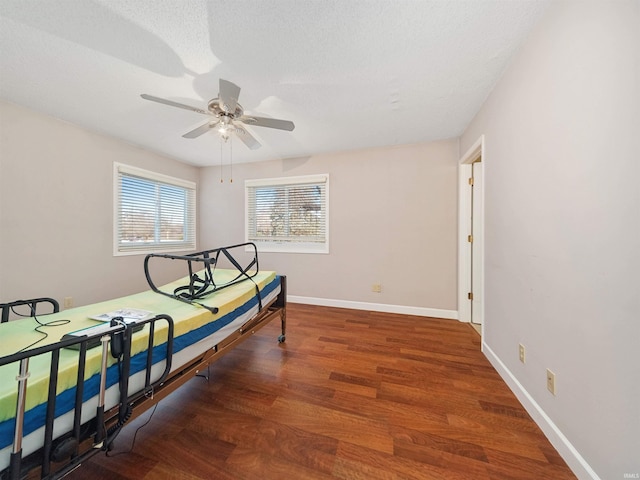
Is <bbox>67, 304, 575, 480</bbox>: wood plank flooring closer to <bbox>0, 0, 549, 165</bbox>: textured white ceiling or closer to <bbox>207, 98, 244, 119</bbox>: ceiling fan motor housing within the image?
<bbox>207, 98, 244, 119</bbox>: ceiling fan motor housing

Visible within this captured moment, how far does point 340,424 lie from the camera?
1.35m

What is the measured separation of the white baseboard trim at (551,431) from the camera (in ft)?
3.36

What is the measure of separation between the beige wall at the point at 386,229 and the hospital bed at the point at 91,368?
2066 millimetres

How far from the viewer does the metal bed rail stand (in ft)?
2.13

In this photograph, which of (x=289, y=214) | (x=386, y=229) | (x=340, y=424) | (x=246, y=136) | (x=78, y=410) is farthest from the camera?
(x=289, y=214)

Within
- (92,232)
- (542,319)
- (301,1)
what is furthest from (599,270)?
(92,232)

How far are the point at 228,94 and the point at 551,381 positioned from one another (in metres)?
2.66

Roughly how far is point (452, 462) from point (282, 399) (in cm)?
103

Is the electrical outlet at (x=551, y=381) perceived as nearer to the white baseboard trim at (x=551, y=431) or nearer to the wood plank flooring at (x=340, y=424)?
the white baseboard trim at (x=551, y=431)

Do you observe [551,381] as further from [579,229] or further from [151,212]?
[151,212]

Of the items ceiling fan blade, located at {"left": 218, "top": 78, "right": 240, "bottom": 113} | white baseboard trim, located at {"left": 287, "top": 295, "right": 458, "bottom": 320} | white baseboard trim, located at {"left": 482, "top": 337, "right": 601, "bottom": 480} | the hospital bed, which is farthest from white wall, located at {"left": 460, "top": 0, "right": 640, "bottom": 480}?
the hospital bed

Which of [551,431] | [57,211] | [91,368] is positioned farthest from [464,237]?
[57,211]

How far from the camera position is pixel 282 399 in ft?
5.10

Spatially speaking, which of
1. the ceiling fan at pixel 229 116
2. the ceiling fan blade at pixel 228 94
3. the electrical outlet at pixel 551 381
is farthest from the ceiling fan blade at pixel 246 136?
the electrical outlet at pixel 551 381
